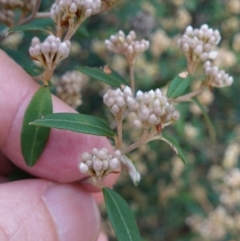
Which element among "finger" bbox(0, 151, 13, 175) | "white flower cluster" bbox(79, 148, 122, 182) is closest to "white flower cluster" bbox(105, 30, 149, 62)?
"white flower cluster" bbox(79, 148, 122, 182)

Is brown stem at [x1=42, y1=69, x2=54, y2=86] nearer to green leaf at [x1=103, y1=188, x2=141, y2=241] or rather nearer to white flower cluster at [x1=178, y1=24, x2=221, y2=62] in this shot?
green leaf at [x1=103, y1=188, x2=141, y2=241]

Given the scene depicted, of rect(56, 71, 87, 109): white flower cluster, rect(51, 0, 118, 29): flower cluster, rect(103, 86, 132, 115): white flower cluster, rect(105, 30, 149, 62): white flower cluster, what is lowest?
rect(56, 71, 87, 109): white flower cluster

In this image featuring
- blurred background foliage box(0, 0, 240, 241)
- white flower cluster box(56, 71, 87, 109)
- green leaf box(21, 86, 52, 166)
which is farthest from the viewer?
blurred background foliage box(0, 0, 240, 241)

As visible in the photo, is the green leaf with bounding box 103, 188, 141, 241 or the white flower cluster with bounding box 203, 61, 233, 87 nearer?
the green leaf with bounding box 103, 188, 141, 241

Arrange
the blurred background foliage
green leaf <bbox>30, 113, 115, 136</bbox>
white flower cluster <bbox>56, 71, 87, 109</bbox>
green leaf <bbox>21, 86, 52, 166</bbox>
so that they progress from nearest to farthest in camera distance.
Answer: green leaf <bbox>30, 113, 115, 136</bbox>
green leaf <bbox>21, 86, 52, 166</bbox>
white flower cluster <bbox>56, 71, 87, 109</bbox>
the blurred background foliage

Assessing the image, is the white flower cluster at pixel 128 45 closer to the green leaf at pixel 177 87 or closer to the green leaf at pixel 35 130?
the green leaf at pixel 177 87

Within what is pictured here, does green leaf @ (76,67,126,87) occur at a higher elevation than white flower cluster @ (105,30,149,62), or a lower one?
lower
